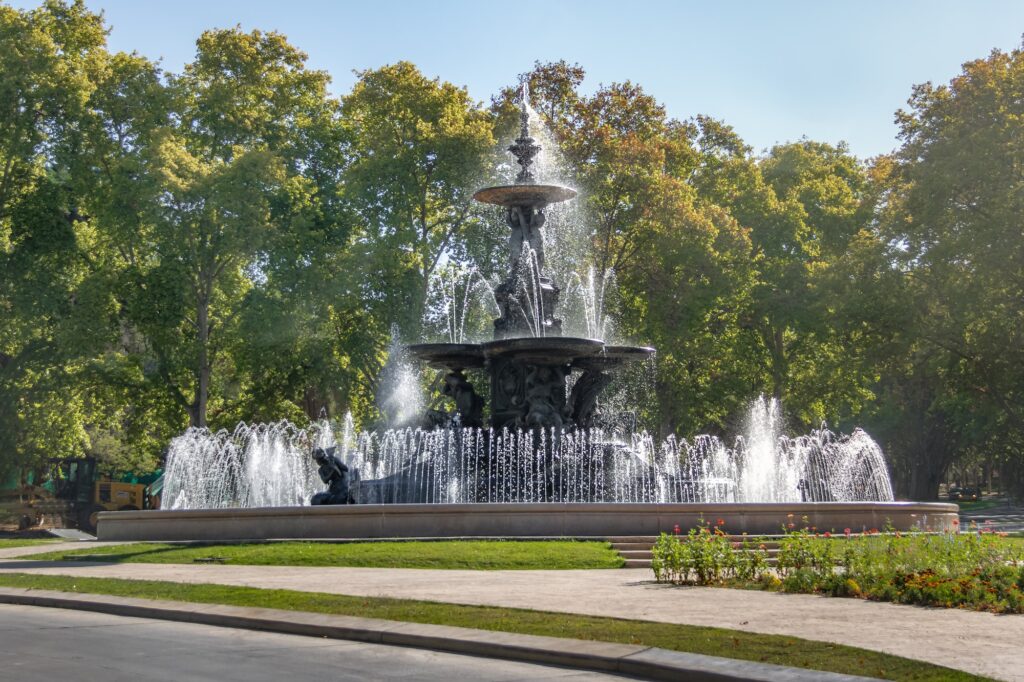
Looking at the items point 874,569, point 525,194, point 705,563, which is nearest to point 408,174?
point 525,194

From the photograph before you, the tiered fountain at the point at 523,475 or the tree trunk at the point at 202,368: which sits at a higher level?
the tree trunk at the point at 202,368

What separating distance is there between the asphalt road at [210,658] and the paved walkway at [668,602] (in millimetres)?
2542

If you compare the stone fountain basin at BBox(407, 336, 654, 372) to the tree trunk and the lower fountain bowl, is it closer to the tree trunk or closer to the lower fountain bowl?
the lower fountain bowl

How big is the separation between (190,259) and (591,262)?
14.5 metres

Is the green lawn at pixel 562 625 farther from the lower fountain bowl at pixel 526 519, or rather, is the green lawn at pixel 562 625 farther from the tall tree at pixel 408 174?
the tall tree at pixel 408 174

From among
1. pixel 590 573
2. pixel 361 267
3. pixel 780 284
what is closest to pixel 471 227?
pixel 361 267

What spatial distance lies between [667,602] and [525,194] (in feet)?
49.5

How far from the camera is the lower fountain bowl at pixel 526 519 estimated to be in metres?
20.8

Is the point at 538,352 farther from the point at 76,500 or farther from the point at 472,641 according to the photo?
the point at 76,500

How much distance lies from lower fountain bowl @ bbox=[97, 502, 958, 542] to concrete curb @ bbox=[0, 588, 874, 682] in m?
6.89

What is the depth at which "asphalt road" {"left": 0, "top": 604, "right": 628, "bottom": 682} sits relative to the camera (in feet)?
30.5

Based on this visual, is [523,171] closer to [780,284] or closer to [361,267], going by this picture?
[361,267]

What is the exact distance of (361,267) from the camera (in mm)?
41062

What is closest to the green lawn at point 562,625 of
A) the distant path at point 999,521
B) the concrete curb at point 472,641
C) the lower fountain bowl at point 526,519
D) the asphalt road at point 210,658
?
the concrete curb at point 472,641
